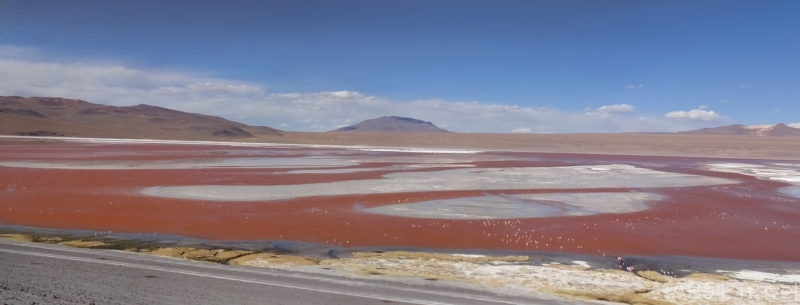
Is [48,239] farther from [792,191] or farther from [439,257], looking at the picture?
[792,191]

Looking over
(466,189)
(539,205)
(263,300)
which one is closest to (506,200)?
(539,205)

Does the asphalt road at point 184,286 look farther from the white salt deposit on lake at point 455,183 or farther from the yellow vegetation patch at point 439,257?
the white salt deposit on lake at point 455,183

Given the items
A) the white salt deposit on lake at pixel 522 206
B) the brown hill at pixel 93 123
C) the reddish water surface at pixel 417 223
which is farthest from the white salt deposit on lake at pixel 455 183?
the brown hill at pixel 93 123

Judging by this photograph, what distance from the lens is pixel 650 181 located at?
3025cm

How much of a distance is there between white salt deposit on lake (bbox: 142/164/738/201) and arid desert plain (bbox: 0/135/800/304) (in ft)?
0.46

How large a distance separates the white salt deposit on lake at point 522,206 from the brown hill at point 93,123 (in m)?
90.1

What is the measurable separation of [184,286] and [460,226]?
336 inches

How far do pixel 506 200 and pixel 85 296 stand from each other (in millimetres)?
15492

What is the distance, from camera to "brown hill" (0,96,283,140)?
325ft

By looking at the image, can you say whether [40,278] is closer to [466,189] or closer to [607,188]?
[466,189]

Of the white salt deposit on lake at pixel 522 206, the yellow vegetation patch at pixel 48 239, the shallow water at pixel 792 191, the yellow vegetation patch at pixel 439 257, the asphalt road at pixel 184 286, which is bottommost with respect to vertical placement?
the yellow vegetation patch at pixel 439 257

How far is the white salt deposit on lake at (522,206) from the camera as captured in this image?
1808 centimetres

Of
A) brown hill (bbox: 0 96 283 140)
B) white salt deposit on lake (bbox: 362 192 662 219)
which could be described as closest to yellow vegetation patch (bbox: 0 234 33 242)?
white salt deposit on lake (bbox: 362 192 662 219)

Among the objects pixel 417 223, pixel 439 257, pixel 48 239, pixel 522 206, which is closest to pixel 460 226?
pixel 417 223
